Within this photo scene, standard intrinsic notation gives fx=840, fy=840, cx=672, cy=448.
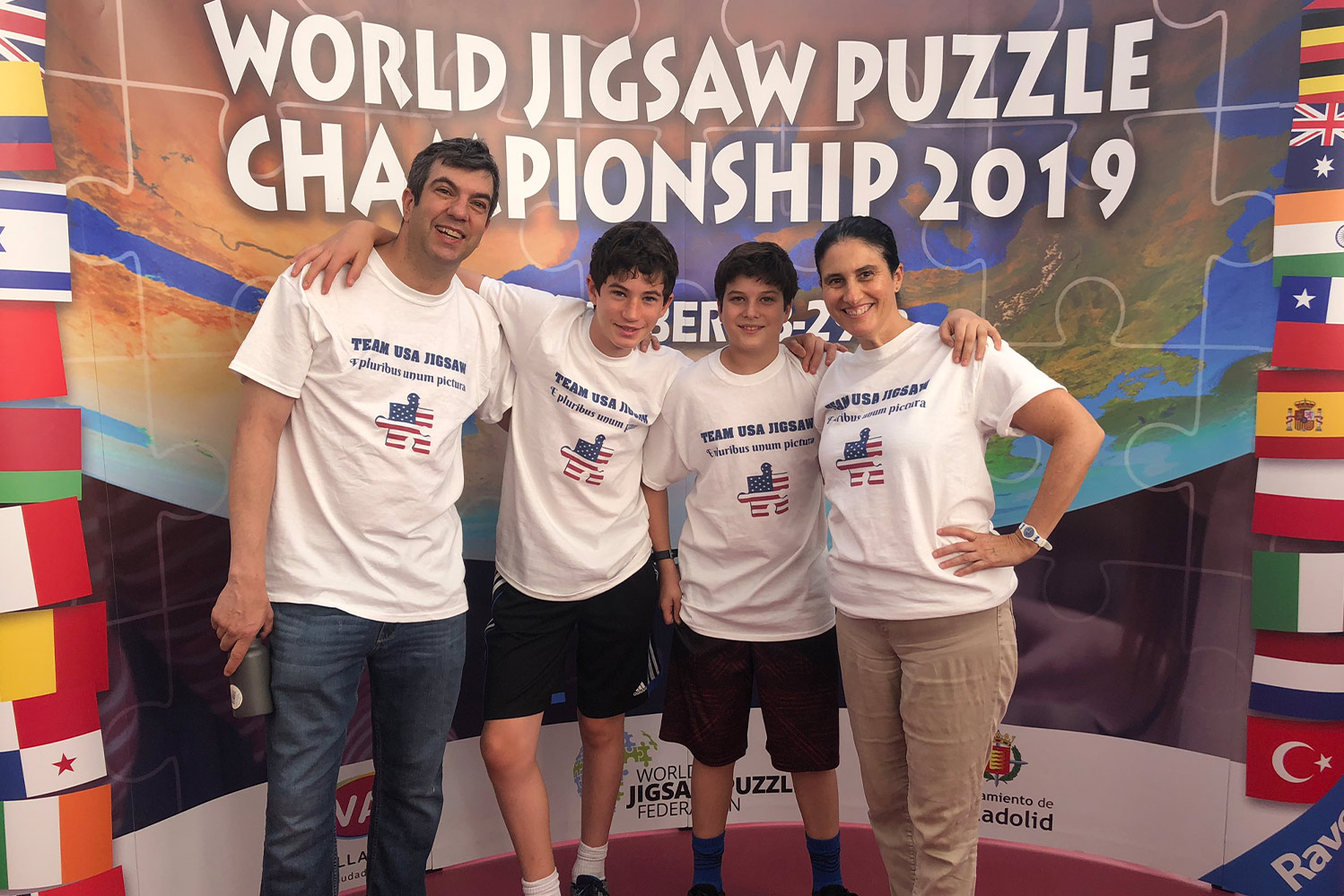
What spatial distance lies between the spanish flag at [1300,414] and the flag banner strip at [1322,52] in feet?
2.79

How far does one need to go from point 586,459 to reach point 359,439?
0.56 meters

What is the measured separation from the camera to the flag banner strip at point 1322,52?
7.46 feet

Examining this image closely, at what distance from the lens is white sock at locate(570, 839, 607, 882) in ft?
7.68

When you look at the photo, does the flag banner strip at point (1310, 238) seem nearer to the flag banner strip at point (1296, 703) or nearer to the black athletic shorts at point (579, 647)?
the flag banner strip at point (1296, 703)

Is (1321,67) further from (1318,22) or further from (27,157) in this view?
(27,157)

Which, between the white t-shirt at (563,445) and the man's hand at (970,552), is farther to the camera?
the white t-shirt at (563,445)

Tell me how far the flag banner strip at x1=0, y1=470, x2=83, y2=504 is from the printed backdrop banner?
0.16ft

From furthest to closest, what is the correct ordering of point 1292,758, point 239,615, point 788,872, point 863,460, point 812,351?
point 788,872 → point 1292,758 → point 812,351 → point 863,460 → point 239,615

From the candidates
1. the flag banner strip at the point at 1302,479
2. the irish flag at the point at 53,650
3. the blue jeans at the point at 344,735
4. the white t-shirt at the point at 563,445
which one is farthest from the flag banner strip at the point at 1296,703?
the irish flag at the point at 53,650

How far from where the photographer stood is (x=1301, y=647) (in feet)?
7.94

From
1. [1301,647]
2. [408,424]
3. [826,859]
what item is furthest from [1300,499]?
[408,424]

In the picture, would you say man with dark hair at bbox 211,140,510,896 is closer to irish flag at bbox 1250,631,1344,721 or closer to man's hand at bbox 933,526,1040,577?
man's hand at bbox 933,526,1040,577

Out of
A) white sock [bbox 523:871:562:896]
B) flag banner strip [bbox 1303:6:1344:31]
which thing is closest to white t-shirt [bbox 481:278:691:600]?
white sock [bbox 523:871:562:896]

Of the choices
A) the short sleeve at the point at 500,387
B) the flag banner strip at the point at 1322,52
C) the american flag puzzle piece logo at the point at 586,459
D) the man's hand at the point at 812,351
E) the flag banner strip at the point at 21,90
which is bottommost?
the american flag puzzle piece logo at the point at 586,459
